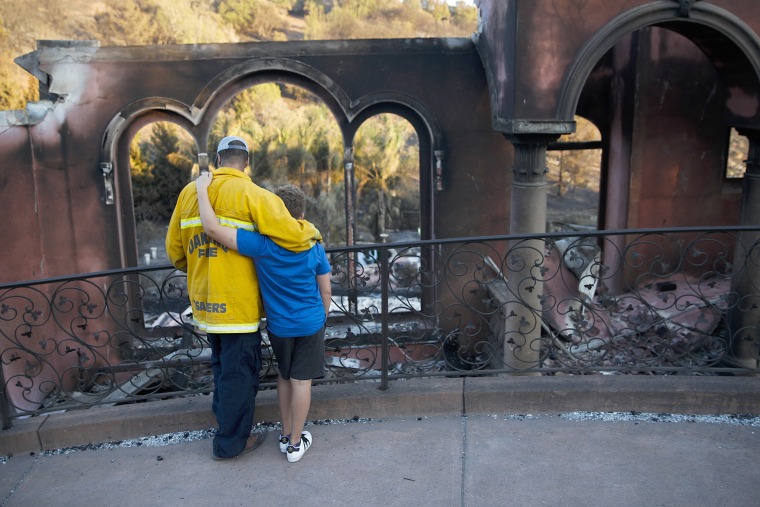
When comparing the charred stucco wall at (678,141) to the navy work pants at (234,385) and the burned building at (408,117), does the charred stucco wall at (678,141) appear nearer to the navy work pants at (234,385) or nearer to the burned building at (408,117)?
the burned building at (408,117)

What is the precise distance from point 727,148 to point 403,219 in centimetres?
1016

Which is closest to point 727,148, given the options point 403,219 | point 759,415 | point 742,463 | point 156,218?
point 759,415

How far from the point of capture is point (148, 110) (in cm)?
917

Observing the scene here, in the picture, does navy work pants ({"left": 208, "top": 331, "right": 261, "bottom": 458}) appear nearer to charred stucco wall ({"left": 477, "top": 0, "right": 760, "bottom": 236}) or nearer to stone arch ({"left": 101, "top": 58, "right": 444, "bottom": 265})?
charred stucco wall ({"left": 477, "top": 0, "right": 760, "bottom": 236})

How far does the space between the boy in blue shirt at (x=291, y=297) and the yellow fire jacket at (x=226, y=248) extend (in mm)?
57

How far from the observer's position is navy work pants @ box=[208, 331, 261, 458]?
12.7 feet

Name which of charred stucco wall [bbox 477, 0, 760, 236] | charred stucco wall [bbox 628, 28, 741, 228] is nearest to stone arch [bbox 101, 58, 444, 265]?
charred stucco wall [bbox 477, 0, 760, 236]

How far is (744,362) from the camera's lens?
24.7ft

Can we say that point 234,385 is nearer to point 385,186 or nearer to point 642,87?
point 642,87

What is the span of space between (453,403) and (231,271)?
164cm

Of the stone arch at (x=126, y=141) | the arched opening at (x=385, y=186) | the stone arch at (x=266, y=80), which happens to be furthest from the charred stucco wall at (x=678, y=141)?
the arched opening at (x=385, y=186)

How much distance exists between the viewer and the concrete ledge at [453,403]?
4.38 m

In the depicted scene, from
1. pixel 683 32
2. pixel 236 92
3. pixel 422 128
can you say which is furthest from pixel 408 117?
pixel 683 32

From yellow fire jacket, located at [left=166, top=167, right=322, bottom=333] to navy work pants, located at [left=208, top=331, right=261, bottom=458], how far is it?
0.35 feet
